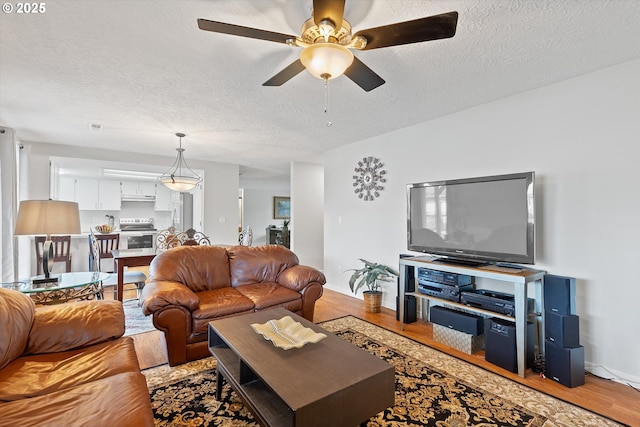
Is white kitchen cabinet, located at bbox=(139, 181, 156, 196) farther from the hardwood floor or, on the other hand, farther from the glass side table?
the hardwood floor

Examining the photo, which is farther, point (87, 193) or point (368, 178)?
point (87, 193)

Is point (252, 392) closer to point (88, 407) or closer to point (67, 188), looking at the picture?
point (88, 407)

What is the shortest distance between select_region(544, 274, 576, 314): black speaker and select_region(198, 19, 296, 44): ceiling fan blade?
253 centimetres

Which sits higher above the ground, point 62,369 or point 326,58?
A: point 326,58

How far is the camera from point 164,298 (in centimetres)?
230

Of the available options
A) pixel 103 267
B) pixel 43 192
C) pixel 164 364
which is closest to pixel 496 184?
pixel 164 364

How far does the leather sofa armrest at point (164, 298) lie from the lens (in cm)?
226

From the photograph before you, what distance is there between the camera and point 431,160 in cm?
354

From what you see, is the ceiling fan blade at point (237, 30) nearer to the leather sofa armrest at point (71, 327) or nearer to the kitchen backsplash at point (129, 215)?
the leather sofa armrest at point (71, 327)

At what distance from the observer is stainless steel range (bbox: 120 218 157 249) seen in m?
6.40

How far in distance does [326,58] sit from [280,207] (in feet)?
30.3

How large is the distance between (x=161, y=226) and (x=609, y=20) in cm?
888

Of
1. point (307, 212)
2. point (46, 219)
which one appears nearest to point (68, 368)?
point (46, 219)

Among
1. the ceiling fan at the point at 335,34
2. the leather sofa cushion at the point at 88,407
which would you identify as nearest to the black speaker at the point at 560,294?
the ceiling fan at the point at 335,34
